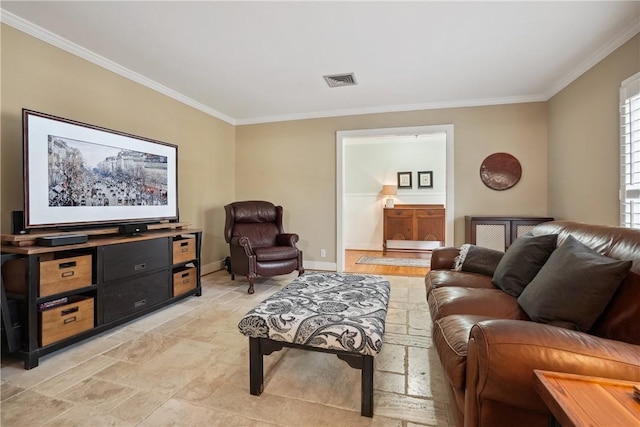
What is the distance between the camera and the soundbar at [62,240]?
199cm

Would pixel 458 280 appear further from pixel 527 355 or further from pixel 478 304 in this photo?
pixel 527 355

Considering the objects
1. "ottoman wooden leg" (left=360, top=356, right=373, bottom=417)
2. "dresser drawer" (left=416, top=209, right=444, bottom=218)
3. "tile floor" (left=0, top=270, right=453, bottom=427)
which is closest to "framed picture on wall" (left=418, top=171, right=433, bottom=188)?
"dresser drawer" (left=416, top=209, right=444, bottom=218)

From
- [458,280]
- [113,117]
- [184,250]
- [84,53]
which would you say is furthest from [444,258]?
[84,53]

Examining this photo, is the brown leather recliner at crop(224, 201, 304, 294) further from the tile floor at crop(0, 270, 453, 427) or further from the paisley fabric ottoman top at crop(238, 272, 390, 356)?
the paisley fabric ottoman top at crop(238, 272, 390, 356)

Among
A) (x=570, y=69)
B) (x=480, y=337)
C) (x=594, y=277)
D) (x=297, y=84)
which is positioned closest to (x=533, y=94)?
(x=570, y=69)

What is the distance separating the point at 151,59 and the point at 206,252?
2.61 m

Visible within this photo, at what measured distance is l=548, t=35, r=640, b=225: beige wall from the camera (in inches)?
101

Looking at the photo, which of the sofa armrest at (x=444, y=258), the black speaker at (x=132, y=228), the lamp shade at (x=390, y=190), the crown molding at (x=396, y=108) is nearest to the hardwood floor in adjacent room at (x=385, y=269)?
the lamp shade at (x=390, y=190)

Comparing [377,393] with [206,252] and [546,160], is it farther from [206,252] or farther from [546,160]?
[546,160]

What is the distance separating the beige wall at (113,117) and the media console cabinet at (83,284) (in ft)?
1.98

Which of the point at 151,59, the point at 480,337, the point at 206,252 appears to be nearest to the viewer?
the point at 480,337

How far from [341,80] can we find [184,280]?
2824mm

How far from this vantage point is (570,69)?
3.09 meters

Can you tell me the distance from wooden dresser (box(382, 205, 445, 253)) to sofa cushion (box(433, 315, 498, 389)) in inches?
178
